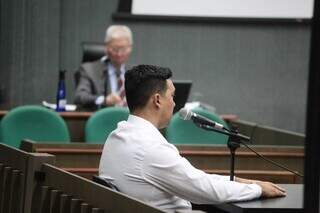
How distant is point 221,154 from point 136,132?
6.80 ft

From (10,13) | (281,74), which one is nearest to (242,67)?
(281,74)

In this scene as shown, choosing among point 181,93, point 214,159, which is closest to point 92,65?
point 181,93

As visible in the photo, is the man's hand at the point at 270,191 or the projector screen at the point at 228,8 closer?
the man's hand at the point at 270,191

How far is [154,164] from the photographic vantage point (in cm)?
359

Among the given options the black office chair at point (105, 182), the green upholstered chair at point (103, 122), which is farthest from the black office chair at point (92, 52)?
the black office chair at point (105, 182)

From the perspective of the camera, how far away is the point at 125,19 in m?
10.4

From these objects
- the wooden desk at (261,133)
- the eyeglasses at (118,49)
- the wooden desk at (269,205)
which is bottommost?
the wooden desk at (261,133)

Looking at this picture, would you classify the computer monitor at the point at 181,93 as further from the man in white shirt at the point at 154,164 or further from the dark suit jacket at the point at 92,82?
the man in white shirt at the point at 154,164

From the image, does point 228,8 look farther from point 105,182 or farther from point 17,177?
point 105,182

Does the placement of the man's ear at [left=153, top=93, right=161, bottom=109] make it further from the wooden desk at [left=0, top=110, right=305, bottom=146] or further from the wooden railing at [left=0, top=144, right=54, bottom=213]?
the wooden desk at [left=0, top=110, right=305, bottom=146]

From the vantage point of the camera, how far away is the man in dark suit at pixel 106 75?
26.0 ft

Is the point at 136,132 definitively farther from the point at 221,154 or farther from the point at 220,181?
the point at 221,154

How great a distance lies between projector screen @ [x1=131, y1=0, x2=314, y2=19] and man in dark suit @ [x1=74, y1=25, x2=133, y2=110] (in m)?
2.02

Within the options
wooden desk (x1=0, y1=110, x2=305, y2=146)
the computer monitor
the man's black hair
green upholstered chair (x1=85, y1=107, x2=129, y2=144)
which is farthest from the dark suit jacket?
the man's black hair
